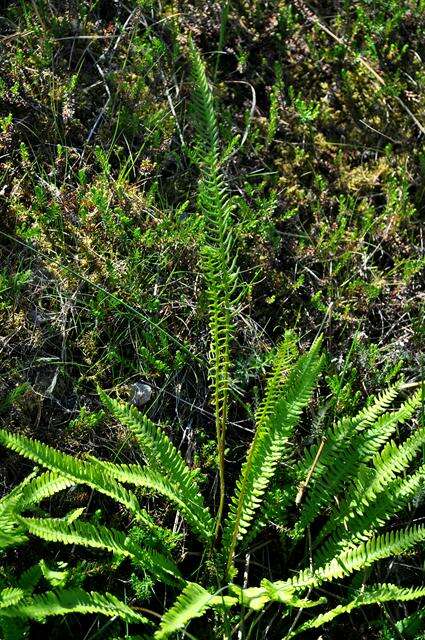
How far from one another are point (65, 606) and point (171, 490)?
1.75 feet

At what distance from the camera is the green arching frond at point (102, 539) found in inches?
104

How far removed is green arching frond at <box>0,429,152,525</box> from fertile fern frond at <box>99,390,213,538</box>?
0.18 meters

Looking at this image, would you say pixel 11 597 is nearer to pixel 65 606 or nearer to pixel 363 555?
pixel 65 606

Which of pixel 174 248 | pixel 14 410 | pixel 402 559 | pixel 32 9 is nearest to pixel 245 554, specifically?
pixel 402 559

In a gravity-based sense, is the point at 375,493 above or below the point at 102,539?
above

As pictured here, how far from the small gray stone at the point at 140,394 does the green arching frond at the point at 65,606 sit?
2.74ft

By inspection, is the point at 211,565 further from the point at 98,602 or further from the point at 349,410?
the point at 349,410

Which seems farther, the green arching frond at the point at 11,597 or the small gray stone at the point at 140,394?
the small gray stone at the point at 140,394

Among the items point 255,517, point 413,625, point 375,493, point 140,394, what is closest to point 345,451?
point 375,493

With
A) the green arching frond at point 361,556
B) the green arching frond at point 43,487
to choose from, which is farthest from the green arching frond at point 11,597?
the green arching frond at point 361,556

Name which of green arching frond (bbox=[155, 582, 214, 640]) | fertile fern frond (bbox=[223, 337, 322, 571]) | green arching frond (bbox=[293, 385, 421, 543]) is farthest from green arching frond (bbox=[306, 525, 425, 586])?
green arching frond (bbox=[155, 582, 214, 640])

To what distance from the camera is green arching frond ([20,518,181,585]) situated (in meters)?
2.64

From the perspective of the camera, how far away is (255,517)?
10.4 ft

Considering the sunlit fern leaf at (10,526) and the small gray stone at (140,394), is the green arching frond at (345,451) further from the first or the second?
the sunlit fern leaf at (10,526)
